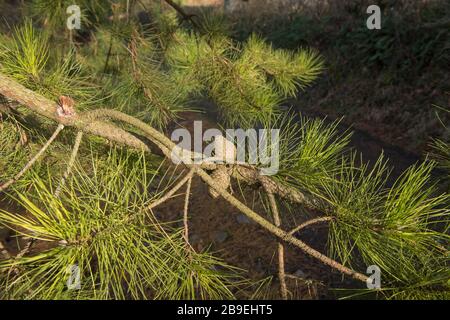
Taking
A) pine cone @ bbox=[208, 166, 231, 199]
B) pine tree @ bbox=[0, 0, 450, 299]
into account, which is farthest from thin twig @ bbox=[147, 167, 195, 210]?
pine cone @ bbox=[208, 166, 231, 199]

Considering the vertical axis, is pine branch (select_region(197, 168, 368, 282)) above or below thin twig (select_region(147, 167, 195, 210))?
below

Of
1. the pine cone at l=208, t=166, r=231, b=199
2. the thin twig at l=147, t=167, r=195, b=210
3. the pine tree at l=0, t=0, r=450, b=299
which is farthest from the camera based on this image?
A: the pine cone at l=208, t=166, r=231, b=199

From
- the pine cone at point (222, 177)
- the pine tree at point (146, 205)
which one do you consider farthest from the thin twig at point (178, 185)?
the pine cone at point (222, 177)

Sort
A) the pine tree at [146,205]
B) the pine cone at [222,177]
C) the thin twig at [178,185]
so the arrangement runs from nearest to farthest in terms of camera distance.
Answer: the pine tree at [146,205] < the thin twig at [178,185] < the pine cone at [222,177]

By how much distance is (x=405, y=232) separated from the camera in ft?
3.30

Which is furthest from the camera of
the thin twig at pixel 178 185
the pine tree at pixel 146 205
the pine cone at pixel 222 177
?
the pine cone at pixel 222 177

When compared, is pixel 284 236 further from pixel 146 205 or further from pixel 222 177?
pixel 146 205

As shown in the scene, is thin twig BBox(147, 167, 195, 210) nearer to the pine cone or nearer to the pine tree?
the pine tree

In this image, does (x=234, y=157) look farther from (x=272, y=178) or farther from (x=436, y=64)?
(x=436, y=64)

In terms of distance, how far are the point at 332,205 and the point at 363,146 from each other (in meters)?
5.26

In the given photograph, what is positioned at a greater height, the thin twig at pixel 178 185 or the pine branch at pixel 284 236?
the thin twig at pixel 178 185

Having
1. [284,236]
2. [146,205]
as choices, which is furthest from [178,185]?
[284,236]

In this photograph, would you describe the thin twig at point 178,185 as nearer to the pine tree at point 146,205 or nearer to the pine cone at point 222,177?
the pine tree at point 146,205
